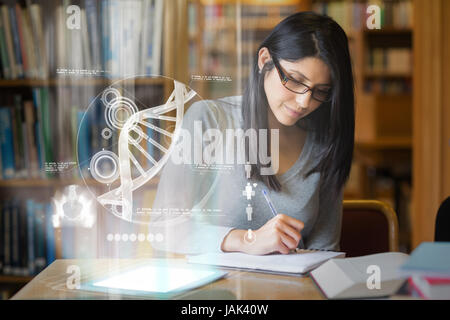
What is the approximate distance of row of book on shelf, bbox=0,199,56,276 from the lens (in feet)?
3.48

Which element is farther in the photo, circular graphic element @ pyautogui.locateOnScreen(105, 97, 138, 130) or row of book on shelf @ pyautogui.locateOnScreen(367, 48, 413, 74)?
row of book on shelf @ pyautogui.locateOnScreen(367, 48, 413, 74)

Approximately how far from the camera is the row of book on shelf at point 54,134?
1.02 meters

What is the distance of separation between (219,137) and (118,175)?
9.0 inches

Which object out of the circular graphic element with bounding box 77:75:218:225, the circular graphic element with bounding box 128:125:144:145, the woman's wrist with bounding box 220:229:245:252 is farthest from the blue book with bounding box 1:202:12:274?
the woman's wrist with bounding box 220:229:245:252

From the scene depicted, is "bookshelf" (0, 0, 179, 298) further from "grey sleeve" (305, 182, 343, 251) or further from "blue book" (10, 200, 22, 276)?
"grey sleeve" (305, 182, 343, 251)

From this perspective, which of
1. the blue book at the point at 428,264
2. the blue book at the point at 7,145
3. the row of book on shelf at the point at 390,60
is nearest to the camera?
the blue book at the point at 428,264

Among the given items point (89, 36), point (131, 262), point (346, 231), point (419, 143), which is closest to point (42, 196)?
point (131, 262)

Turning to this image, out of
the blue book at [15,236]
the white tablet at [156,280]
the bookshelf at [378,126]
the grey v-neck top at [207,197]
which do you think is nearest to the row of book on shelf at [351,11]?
the bookshelf at [378,126]

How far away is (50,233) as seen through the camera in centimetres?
106

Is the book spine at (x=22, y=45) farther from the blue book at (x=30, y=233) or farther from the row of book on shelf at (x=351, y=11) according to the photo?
the row of book on shelf at (x=351, y=11)

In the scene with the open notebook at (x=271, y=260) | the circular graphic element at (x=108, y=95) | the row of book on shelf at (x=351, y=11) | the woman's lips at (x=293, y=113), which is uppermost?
the row of book on shelf at (x=351, y=11)

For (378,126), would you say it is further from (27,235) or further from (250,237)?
(27,235)

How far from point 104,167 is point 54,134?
14 cm

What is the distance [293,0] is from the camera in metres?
1.09
